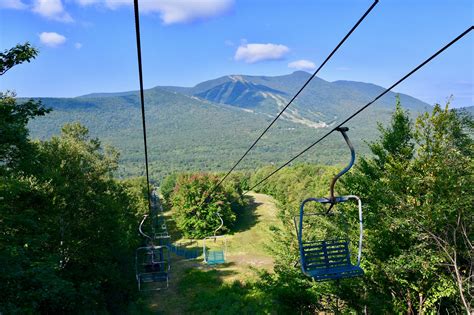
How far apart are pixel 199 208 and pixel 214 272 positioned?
1492cm

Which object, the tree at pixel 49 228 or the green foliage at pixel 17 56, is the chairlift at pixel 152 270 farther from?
the green foliage at pixel 17 56

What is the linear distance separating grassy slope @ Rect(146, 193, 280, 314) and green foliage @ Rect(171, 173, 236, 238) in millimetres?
2230

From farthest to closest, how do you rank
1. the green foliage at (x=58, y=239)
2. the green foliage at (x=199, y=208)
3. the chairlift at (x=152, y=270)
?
the green foliage at (x=199, y=208) < the chairlift at (x=152, y=270) < the green foliage at (x=58, y=239)

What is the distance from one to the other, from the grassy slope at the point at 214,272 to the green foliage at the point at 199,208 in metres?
2.23

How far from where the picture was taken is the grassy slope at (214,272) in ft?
80.7

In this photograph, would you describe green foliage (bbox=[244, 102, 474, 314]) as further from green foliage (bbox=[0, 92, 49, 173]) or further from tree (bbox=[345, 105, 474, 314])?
green foliage (bbox=[0, 92, 49, 173])

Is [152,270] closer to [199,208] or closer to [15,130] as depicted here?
[15,130]

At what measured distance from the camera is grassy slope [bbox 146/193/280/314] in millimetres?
24609

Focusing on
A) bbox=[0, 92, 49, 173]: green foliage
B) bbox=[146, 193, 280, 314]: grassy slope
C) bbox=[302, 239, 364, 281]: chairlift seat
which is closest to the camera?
bbox=[302, 239, 364, 281]: chairlift seat

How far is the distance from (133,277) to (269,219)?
3091 centimetres

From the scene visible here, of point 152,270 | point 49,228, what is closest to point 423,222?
point 49,228

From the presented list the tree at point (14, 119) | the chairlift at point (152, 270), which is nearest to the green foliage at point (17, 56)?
the tree at point (14, 119)

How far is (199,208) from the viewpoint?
45875 millimetres

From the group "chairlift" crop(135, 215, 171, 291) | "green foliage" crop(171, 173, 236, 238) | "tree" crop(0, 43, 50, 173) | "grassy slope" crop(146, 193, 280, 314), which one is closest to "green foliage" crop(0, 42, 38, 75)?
"tree" crop(0, 43, 50, 173)
